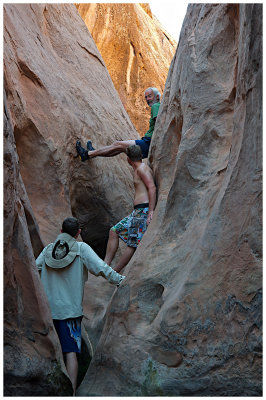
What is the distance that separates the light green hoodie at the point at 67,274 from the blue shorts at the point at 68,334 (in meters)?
0.07

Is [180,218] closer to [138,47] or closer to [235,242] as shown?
[235,242]

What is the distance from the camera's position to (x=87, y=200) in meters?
7.91

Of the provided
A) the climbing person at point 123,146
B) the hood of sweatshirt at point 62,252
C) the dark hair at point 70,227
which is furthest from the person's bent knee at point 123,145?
the hood of sweatshirt at point 62,252

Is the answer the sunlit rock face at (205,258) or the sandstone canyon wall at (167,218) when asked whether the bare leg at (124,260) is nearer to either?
the sandstone canyon wall at (167,218)

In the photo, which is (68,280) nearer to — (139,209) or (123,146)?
(139,209)

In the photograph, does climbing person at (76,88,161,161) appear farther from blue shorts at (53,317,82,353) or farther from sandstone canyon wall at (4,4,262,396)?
blue shorts at (53,317,82,353)

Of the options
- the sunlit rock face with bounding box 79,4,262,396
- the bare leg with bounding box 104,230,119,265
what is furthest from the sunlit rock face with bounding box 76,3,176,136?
the sunlit rock face with bounding box 79,4,262,396

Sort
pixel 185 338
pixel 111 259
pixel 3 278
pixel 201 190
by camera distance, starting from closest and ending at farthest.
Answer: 1. pixel 3 278
2. pixel 185 338
3. pixel 201 190
4. pixel 111 259

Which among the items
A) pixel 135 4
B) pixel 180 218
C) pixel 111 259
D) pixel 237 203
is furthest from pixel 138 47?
pixel 237 203

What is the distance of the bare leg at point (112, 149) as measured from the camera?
7461 mm

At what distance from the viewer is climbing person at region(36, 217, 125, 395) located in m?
4.87

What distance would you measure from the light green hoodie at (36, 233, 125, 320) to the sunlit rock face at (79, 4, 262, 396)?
0.42 meters

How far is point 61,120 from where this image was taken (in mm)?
7559

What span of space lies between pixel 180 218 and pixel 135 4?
43.2 ft
